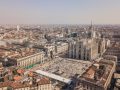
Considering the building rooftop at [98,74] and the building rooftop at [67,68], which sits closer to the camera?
the building rooftop at [98,74]

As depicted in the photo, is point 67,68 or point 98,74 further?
point 67,68

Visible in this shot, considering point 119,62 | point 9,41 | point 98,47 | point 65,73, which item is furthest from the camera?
point 9,41

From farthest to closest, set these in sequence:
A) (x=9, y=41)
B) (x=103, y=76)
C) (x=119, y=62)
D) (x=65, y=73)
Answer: (x=9, y=41), (x=119, y=62), (x=65, y=73), (x=103, y=76)

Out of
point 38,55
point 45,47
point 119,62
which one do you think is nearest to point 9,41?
point 45,47

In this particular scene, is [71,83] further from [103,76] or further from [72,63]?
[72,63]

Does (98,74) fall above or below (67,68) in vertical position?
above

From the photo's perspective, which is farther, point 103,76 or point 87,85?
point 103,76

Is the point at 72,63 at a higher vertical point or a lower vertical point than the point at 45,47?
lower

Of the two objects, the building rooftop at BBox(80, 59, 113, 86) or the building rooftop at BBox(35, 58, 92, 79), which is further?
the building rooftop at BBox(35, 58, 92, 79)

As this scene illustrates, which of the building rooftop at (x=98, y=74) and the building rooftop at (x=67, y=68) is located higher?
the building rooftop at (x=98, y=74)

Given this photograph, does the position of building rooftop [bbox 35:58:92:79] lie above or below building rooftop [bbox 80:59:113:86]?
below
